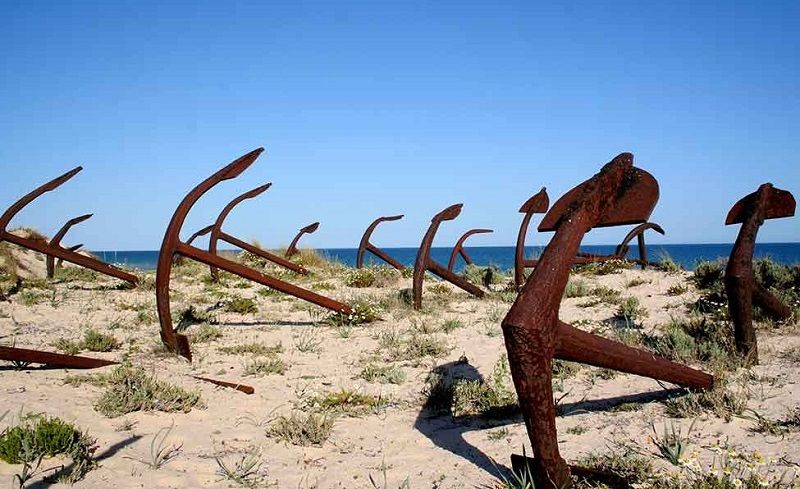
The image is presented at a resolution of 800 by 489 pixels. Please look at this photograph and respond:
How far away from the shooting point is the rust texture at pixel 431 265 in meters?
6.87

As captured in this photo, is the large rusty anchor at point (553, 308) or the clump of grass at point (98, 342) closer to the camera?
the large rusty anchor at point (553, 308)

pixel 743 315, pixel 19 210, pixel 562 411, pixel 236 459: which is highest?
pixel 19 210

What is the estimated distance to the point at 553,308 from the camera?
1.85 metres

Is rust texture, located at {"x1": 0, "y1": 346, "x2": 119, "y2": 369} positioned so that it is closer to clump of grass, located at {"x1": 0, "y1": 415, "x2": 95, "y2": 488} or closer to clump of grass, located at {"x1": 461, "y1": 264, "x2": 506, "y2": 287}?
clump of grass, located at {"x1": 0, "y1": 415, "x2": 95, "y2": 488}

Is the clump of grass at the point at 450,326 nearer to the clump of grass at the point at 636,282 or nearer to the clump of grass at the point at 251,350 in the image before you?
the clump of grass at the point at 251,350

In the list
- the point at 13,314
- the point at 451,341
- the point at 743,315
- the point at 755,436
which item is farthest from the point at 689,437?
the point at 13,314

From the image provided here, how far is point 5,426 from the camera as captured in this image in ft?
9.30

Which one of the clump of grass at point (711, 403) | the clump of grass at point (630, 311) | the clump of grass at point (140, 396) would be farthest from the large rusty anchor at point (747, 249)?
the clump of grass at point (140, 396)

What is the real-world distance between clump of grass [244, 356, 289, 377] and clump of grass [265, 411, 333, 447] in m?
1.14

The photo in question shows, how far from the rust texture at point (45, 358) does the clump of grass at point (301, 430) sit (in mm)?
1466

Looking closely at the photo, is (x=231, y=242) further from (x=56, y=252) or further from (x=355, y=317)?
(x=355, y=317)

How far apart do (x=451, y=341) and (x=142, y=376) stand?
107 inches

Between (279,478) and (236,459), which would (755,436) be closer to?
(279,478)

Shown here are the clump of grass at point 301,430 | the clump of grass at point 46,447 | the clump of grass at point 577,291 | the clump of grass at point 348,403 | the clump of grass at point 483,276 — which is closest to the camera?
the clump of grass at point 46,447
